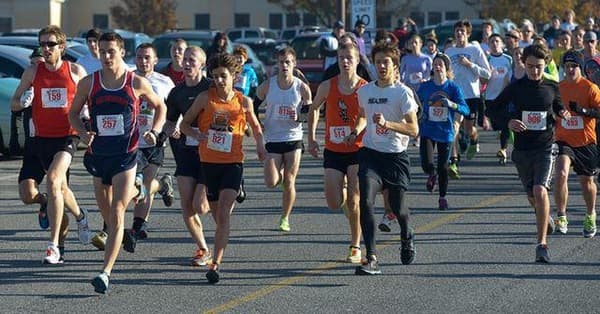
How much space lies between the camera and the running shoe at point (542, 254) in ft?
37.4

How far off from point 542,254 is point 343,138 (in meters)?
1.87

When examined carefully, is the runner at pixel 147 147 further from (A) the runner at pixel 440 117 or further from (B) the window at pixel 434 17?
(B) the window at pixel 434 17

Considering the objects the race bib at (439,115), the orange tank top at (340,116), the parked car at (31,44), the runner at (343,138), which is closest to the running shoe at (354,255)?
the runner at (343,138)

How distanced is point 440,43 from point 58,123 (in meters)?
26.9

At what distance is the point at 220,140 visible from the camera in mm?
10664

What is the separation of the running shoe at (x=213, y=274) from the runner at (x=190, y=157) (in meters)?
0.81

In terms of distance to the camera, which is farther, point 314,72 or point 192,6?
point 192,6

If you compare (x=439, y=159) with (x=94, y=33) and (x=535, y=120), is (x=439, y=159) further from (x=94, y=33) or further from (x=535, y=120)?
(x=94, y=33)

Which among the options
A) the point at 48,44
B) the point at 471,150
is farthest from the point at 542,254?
the point at 471,150

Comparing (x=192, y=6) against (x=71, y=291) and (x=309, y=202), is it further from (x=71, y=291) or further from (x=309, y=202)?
(x=71, y=291)

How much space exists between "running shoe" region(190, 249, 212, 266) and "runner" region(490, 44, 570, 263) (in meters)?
2.78

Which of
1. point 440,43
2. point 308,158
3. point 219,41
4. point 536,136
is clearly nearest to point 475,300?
point 536,136

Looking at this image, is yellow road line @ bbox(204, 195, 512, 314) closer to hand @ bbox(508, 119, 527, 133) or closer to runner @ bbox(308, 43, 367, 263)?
runner @ bbox(308, 43, 367, 263)

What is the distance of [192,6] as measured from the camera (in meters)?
78.6
